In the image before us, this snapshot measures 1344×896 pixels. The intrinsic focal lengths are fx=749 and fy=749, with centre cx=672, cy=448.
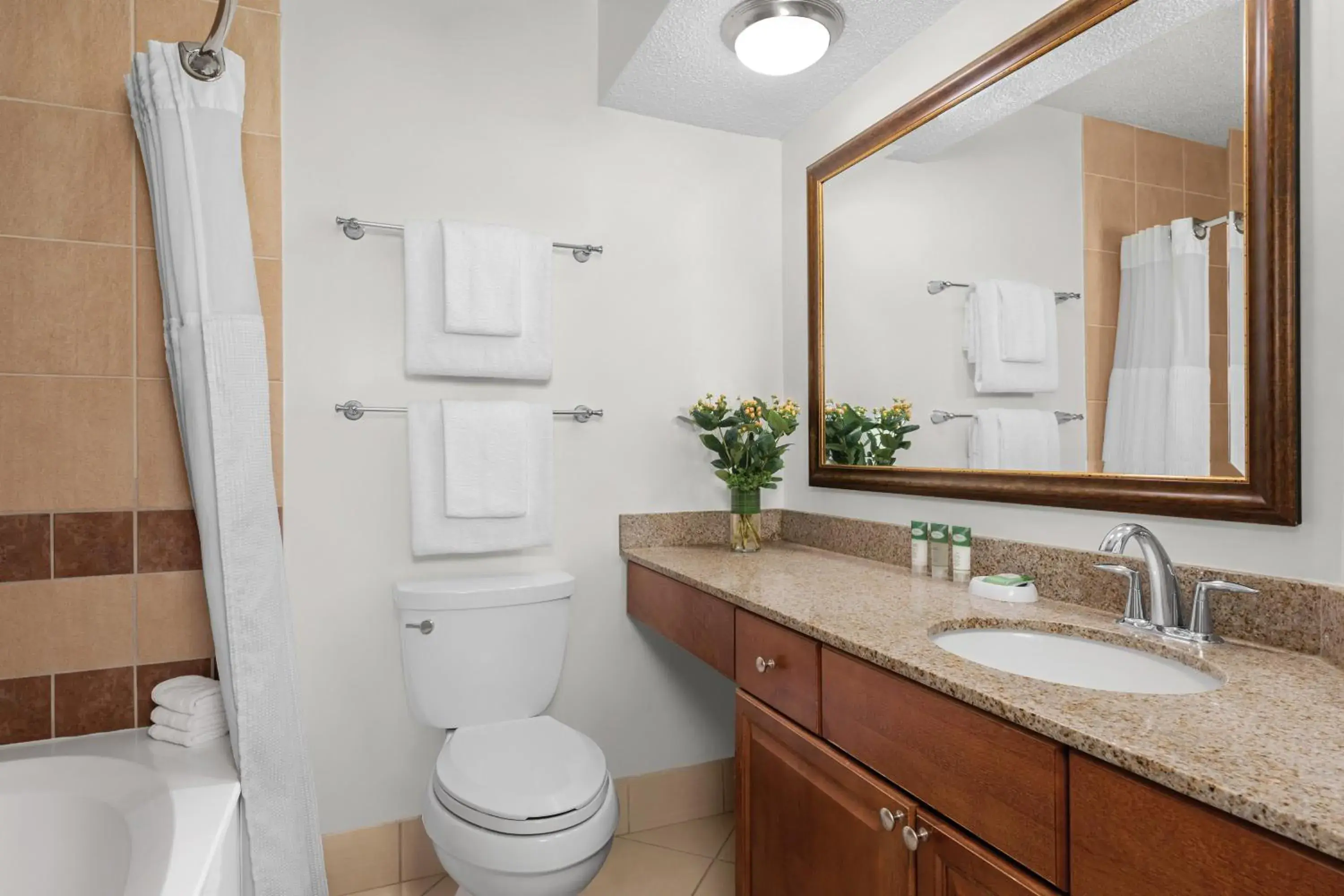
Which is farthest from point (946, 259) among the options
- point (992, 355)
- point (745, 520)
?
point (745, 520)

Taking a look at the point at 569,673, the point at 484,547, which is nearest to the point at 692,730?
the point at 569,673

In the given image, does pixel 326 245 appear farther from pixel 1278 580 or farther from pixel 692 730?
pixel 1278 580

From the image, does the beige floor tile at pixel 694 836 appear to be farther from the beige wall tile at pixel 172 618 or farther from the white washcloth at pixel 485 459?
the beige wall tile at pixel 172 618

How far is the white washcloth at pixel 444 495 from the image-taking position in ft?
6.33

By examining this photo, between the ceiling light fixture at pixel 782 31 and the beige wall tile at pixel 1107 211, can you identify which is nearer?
the beige wall tile at pixel 1107 211

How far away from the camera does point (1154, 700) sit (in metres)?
0.90

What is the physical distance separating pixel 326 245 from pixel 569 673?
1321 millimetres

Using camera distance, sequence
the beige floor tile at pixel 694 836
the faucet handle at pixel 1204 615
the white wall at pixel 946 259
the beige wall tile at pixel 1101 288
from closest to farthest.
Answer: the faucet handle at pixel 1204 615
the beige wall tile at pixel 1101 288
the white wall at pixel 946 259
the beige floor tile at pixel 694 836

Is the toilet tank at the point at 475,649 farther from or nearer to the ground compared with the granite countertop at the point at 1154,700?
nearer to the ground

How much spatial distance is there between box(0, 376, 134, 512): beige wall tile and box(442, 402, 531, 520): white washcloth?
0.70m

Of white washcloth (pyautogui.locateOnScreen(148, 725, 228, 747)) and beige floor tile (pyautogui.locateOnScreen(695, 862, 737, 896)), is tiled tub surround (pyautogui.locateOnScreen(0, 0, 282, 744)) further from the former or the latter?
beige floor tile (pyautogui.locateOnScreen(695, 862, 737, 896))

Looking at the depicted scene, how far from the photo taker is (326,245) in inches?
74.5

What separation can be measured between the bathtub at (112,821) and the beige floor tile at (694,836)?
44.2 inches

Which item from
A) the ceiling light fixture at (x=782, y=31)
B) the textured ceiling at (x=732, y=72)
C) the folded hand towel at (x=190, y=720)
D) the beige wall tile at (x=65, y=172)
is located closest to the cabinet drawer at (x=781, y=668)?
the folded hand towel at (x=190, y=720)
